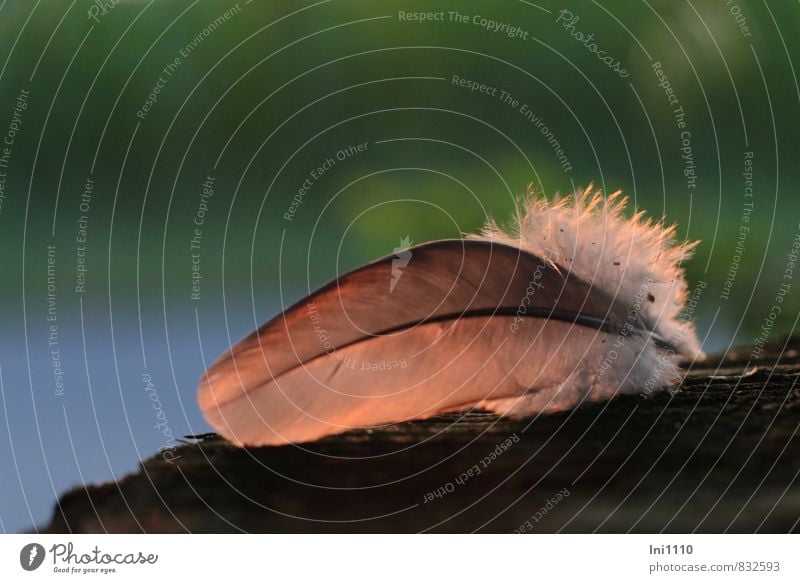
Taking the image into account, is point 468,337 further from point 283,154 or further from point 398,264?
point 283,154
